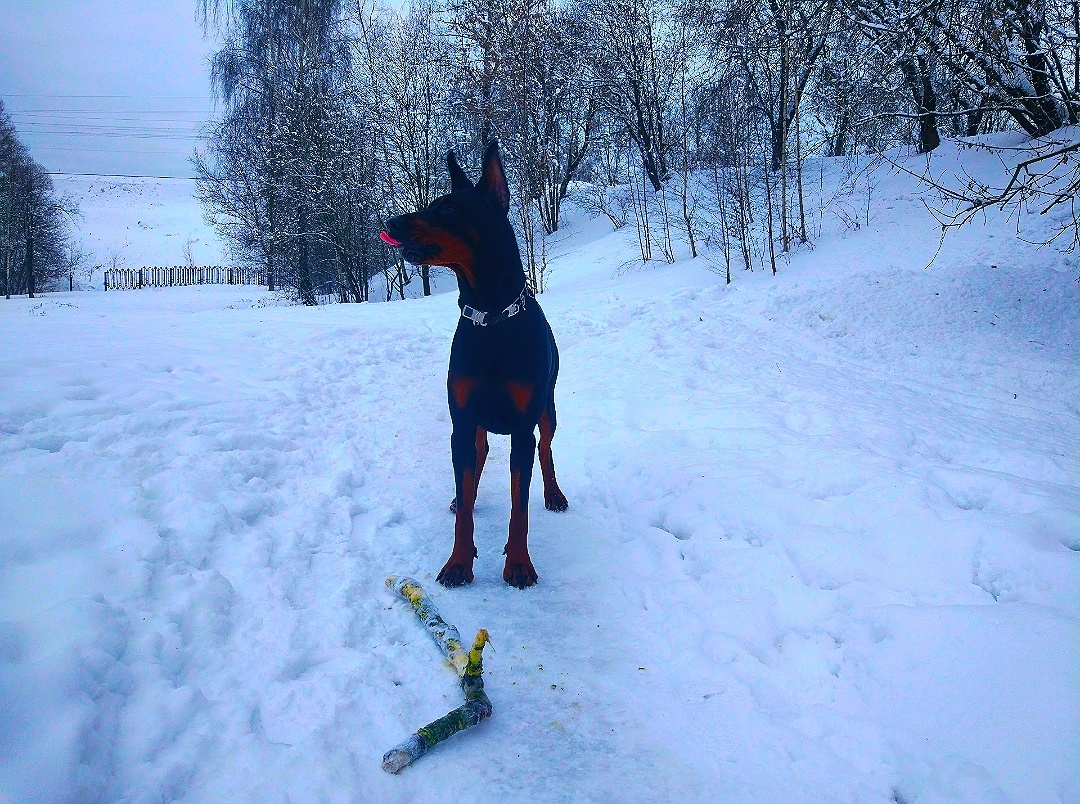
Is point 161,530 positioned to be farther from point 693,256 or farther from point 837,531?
point 693,256

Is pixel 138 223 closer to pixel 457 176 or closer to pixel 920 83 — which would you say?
pixel 920 83

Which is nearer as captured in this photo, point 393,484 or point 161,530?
point 161,530

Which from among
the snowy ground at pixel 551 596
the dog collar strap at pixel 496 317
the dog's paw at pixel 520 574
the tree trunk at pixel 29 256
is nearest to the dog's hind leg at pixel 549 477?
the snowy ground at pixel 551 596

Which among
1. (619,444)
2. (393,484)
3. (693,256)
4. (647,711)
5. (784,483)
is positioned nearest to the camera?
(647,711)

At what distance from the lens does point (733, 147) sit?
10430 mm

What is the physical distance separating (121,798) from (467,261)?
7.28 feet

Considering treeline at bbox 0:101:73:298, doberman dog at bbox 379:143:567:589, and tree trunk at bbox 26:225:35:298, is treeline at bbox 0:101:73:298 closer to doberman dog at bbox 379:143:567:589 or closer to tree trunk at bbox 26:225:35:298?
tree trunk at bbox 26:225:35:298

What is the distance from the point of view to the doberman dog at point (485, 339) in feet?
8.95

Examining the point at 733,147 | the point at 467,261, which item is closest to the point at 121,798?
the point at 467,261

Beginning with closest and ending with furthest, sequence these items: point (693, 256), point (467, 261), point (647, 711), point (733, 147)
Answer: point (647, 711) → point (467, 261) → point (733, 147) → point (693, 256)

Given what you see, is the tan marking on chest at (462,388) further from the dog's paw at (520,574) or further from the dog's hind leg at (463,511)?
the dog's paw at (520,574)

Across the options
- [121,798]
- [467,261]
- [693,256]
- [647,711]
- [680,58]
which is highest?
[680,58]

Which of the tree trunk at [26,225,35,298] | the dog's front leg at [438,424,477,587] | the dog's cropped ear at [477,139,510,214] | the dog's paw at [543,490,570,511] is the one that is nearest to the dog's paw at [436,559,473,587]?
the dog's front leg at [438,424,477,587]

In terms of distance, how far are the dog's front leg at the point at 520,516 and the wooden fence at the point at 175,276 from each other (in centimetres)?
3746
